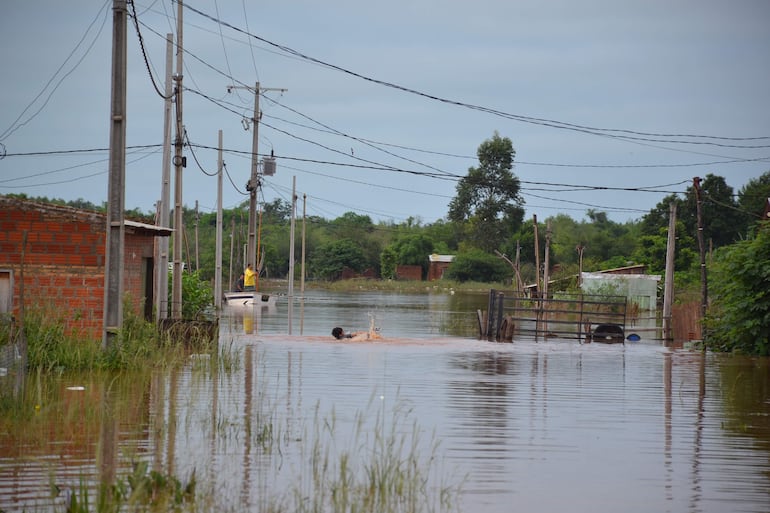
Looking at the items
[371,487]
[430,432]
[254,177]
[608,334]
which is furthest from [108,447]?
[254,177]

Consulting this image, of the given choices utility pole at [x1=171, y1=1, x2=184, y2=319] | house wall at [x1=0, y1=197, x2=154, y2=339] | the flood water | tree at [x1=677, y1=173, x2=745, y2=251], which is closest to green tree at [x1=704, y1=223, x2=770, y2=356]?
the flood water

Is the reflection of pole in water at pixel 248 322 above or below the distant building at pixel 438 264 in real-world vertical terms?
below

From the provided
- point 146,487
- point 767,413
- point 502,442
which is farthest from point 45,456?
point 767,413

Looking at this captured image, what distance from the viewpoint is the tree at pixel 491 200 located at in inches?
4156

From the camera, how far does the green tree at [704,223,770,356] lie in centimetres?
2747

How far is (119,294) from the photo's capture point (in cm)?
1677

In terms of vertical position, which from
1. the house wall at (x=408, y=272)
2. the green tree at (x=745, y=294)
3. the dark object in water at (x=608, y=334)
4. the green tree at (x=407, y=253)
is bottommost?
the dark object in water at (x=608, y=334)

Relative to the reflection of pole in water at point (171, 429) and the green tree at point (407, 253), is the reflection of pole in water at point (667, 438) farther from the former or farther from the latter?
the green tree at point (407, 253)

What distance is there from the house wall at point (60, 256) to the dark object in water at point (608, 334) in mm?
19472

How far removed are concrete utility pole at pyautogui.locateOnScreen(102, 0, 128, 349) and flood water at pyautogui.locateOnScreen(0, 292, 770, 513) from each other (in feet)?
4.30

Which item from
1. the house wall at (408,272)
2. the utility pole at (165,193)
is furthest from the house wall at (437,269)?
the utility pole at (165,193)

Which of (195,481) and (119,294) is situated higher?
(119,294)

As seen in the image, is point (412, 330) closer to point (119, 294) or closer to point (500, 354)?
point (500, 354)

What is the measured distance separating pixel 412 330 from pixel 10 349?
2498cm
